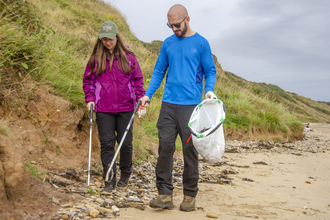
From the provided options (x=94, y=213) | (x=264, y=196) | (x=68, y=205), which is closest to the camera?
(x=94, y=213)

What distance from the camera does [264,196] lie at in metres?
4.34

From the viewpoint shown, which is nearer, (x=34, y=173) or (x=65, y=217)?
(x=65, y=217)

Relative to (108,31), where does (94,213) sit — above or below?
below

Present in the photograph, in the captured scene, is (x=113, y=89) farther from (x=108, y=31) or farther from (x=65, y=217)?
(x=65, y=217)

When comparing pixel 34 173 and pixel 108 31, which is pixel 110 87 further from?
pixel 34 173

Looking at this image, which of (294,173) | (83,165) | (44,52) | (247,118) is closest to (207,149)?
(83,165)

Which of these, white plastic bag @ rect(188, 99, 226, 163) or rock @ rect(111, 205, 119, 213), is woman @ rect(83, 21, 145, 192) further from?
white plastic bag @ rect(188, 99, 226, 163)

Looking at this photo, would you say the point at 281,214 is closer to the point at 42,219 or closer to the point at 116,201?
the point at 116,201

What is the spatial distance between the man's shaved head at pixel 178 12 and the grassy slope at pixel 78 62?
8.36 ft

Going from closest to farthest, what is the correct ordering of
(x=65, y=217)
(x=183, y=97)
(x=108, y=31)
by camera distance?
(x=65, y=217) < (x=183, y=97) < (x=108, y=31)

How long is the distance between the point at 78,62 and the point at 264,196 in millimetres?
4786

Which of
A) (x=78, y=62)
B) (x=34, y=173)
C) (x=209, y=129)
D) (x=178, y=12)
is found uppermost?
(x=178, y=12)

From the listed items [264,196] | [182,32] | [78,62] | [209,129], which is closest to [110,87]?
[182,32]

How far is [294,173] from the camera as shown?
6531 millimetres
